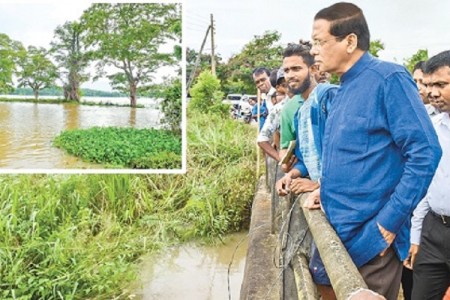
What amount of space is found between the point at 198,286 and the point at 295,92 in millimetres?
2825

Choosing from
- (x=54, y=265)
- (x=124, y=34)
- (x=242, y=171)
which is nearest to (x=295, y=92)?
(x=124, y=34)

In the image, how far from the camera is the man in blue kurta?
147cm

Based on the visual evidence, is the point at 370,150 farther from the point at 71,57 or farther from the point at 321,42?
the point at 71,57

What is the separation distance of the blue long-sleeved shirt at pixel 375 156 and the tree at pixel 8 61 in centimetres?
261

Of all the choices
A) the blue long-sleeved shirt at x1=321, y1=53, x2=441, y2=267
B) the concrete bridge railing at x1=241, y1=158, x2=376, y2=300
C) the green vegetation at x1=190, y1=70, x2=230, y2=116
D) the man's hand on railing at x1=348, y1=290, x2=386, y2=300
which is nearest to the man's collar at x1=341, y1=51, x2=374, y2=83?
the blue long-sleeved shirt at x1=321, y1=53, x2=441, y2=267

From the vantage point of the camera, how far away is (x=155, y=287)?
490 centimetres

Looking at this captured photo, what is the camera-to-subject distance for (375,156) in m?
1.54

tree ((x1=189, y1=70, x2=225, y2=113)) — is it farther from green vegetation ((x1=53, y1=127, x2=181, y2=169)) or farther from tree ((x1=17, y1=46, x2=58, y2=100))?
tree ((x1=17, y1=46, x2=58, y2=100))

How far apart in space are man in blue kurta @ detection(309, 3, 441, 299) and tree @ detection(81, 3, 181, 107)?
225cm

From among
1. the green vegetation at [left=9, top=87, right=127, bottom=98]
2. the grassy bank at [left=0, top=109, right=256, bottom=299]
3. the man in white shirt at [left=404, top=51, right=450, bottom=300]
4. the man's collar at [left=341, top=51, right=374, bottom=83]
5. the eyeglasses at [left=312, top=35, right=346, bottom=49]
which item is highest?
the eyeglasses at [left=312, top=35, right=346, bottom=49]

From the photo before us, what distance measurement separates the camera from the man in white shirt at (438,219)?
2.11m

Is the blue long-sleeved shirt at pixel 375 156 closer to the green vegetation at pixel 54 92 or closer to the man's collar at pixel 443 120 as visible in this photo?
the man's collar at pixel 443 120

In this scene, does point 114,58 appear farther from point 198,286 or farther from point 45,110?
point 198,286

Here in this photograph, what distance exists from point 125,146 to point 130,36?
0.77 meters
